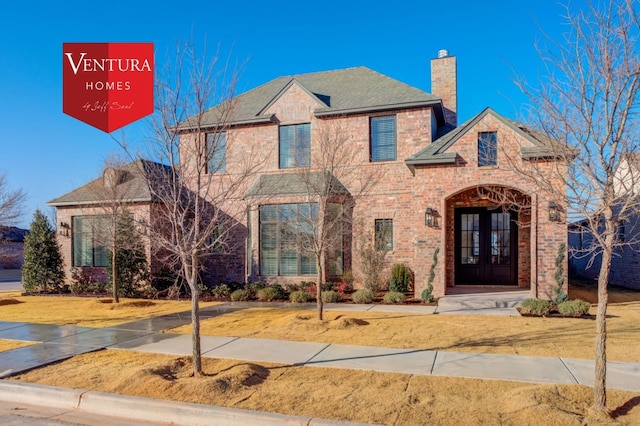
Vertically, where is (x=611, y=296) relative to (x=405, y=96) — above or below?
below

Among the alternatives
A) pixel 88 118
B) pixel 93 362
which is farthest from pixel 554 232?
pixel 88 118

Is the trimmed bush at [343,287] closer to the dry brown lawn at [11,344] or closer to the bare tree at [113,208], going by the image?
the bare tree at [113,208]

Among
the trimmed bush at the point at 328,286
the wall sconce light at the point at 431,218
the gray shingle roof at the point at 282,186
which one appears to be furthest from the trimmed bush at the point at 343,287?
the wall sconce light at the point at 431,218

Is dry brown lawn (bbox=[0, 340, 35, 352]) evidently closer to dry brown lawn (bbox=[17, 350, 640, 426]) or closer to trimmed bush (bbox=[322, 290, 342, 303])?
dry brown lawn (bbox=[17, 350, 640, 426])

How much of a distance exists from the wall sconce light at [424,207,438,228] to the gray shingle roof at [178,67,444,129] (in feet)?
13.9

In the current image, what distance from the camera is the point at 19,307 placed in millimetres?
13188

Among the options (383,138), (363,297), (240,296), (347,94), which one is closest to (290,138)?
(347,94)

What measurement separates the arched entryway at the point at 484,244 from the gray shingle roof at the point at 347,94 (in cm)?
396

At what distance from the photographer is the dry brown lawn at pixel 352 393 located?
454cm

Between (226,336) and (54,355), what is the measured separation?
2979mm

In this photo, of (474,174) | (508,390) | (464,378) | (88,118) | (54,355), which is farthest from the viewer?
(474,174)

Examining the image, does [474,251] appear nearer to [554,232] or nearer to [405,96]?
[554,232]

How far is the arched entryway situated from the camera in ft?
49.0

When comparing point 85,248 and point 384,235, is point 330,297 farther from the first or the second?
point 85,248
